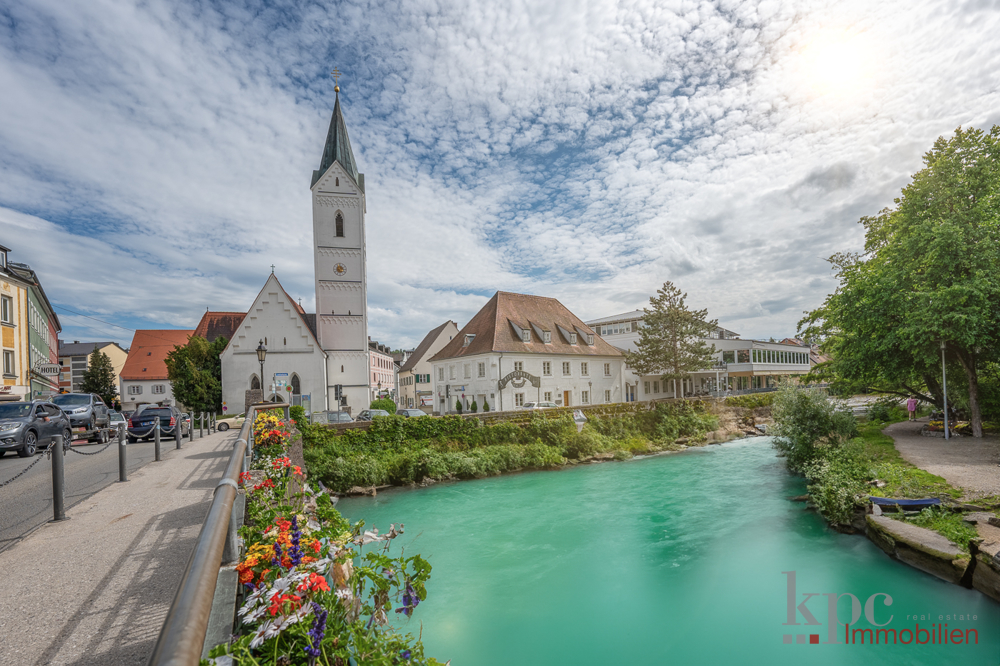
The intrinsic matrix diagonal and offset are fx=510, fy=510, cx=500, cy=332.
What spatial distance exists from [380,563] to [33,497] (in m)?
9.83

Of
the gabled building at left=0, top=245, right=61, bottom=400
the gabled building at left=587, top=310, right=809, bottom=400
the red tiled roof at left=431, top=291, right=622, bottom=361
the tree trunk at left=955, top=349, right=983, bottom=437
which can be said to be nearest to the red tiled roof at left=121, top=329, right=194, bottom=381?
the gabled building at left=0, top=245, right=61, bottom=400

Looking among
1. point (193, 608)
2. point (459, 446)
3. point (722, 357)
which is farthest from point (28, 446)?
point (722, 357)

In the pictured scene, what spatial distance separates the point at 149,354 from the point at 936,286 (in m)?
74.1

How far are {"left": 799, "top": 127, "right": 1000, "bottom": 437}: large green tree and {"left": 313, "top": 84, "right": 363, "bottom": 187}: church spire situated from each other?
40.8 meters

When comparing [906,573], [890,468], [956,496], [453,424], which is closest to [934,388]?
[890,468]

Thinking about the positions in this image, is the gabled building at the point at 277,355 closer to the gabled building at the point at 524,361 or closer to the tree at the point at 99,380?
the gabled building at the point at 524,361

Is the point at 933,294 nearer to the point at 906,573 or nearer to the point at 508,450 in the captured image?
the point at 906,573

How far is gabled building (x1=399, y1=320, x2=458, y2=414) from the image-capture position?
5653 cm

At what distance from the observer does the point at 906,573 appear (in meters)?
10.5

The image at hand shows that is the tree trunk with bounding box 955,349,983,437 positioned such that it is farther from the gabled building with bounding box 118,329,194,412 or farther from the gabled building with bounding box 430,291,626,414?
the gabled building with bounding box 118,329,194,412

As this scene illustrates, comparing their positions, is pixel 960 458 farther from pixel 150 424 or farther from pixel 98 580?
pixel 150 424

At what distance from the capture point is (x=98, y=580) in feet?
15.4

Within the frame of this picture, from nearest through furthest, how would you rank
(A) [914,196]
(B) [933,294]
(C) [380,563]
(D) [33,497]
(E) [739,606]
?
(C) [380,563]
(D) [33,497]
(E) [739,606]
(B) [933,294]
(A) [914,196]

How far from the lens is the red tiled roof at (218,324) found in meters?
47.2
